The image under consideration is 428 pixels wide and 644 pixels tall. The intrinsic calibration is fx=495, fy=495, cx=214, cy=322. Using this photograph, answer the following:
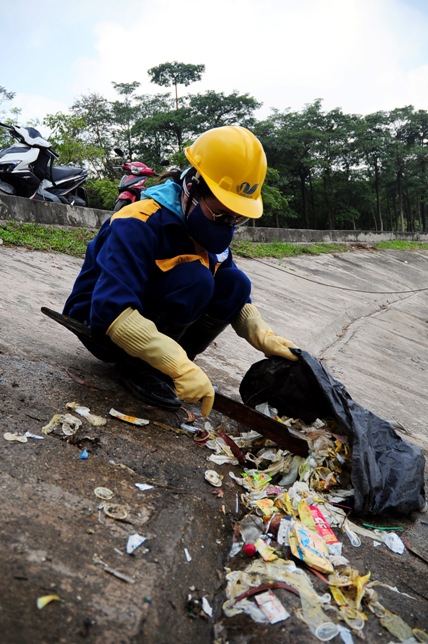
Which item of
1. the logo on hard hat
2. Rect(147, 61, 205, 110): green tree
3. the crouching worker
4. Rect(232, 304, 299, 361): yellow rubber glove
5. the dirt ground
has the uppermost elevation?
Rect(147, 61, 205, 110): green tree

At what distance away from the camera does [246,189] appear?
192 cm

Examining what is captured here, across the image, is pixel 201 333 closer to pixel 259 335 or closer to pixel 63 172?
pixel 259 335

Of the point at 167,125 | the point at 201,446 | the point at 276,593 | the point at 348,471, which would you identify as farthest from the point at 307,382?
the point at 167,125

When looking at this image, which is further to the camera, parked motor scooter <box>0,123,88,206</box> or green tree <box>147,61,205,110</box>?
green tree <box>147,61,205,110</box>

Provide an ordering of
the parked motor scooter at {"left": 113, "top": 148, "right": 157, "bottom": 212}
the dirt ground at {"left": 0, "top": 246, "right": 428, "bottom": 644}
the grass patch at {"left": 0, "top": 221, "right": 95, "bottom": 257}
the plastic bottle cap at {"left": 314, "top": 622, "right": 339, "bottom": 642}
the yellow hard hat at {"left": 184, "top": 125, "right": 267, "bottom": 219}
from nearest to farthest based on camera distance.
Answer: the dirt ground at {"left": 0, "top": 246, "right": 428, "bottom": 644}
the plastic bottle cap at {"left": 314, "top": 622, "right": 339, "bottom": 642}
the yellow hard hat at {"left": 184, "top": 125, "right": 267, "bottom": 219}
the grass patch at {"left": 0, "top": 221, "right": 95, "bottom": 257}
the parked motor scooter at {"left": 113, "top": 148, "right": 157, "bottom": 212}

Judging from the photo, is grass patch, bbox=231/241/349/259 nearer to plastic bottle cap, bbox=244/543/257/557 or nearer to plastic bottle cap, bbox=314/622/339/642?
plastic bottle cap, bbox=244/543/257/557

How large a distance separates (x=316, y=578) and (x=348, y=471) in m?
0.58

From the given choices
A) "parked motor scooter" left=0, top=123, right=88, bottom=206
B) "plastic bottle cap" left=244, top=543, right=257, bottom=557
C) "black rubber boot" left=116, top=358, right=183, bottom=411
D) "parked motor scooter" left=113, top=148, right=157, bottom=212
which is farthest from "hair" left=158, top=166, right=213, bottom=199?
"parked motor scooter" left=0, top=123, right=88, bottom=206

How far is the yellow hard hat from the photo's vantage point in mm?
1864

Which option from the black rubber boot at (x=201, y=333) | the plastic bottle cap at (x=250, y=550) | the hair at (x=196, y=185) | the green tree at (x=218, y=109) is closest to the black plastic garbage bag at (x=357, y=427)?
the black rubber boot at (x=201, y=333)

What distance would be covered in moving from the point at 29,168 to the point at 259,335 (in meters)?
5.68

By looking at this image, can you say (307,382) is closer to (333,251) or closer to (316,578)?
(316,578)

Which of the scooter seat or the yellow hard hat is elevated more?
the scooter seat

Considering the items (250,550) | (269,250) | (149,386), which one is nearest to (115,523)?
(250,550)
